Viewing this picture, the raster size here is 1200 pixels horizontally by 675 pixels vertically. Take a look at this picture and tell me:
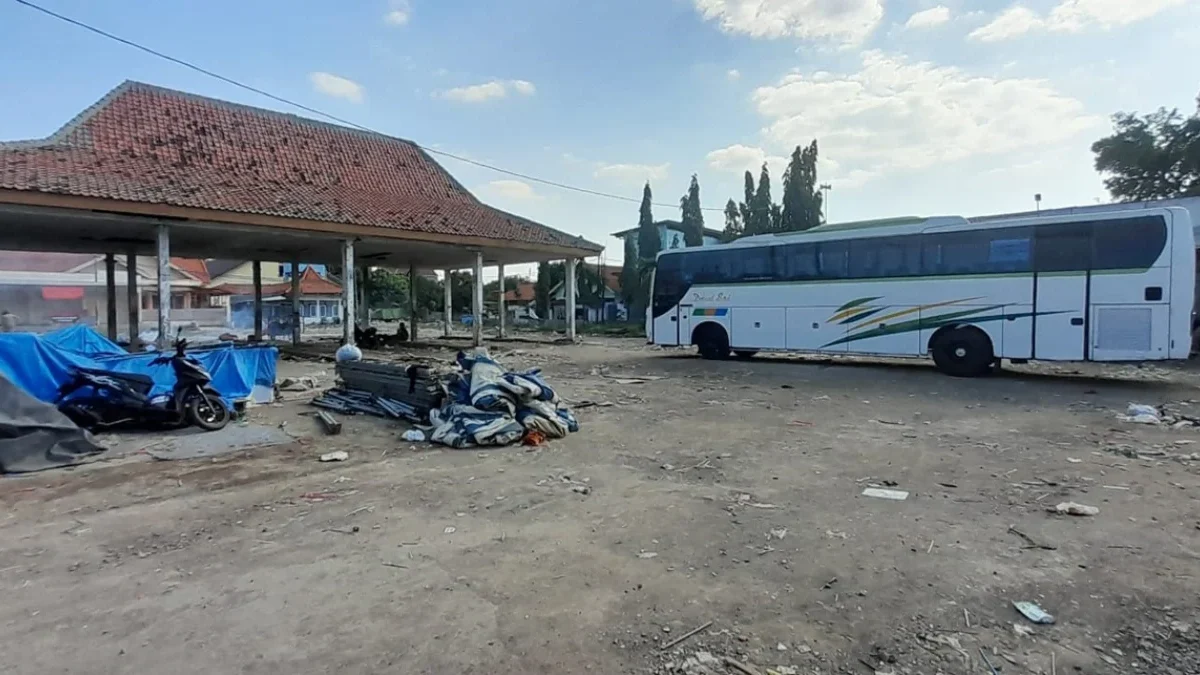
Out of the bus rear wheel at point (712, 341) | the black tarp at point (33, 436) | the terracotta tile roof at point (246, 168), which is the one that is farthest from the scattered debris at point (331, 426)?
the bus rear wheel at point (712, 341)

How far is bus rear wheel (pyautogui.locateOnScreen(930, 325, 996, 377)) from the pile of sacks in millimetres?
8784

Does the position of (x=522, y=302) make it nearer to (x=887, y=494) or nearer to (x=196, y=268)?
(x=196, y=268)

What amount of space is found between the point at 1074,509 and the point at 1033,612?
190cm

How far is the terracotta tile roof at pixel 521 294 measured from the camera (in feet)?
173

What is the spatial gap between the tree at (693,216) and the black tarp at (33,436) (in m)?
33.5

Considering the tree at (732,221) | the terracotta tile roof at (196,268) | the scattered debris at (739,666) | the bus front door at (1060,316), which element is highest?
the tree at (732,221)

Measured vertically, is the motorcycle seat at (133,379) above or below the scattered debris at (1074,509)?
above

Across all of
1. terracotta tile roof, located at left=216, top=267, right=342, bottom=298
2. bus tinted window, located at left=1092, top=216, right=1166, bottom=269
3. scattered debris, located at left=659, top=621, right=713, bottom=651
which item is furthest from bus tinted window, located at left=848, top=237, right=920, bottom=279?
terracotta tile roof, located at left=216, top=267, right=342, bottom=298

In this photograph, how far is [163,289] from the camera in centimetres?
1369

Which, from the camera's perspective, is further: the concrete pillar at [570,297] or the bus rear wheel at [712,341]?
the concrete pillar at [570,297]

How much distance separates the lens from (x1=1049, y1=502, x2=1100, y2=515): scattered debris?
4.17m

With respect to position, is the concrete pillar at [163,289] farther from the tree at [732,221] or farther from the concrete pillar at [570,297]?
the tree at [732,221]

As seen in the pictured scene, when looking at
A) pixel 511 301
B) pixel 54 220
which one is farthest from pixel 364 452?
pixel 511 301

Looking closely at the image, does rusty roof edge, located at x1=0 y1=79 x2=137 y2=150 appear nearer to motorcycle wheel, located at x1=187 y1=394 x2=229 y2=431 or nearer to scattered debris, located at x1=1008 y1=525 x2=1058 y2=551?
motorcycle wheel, located at x1=187 y1=394 x2=229 y2=431
